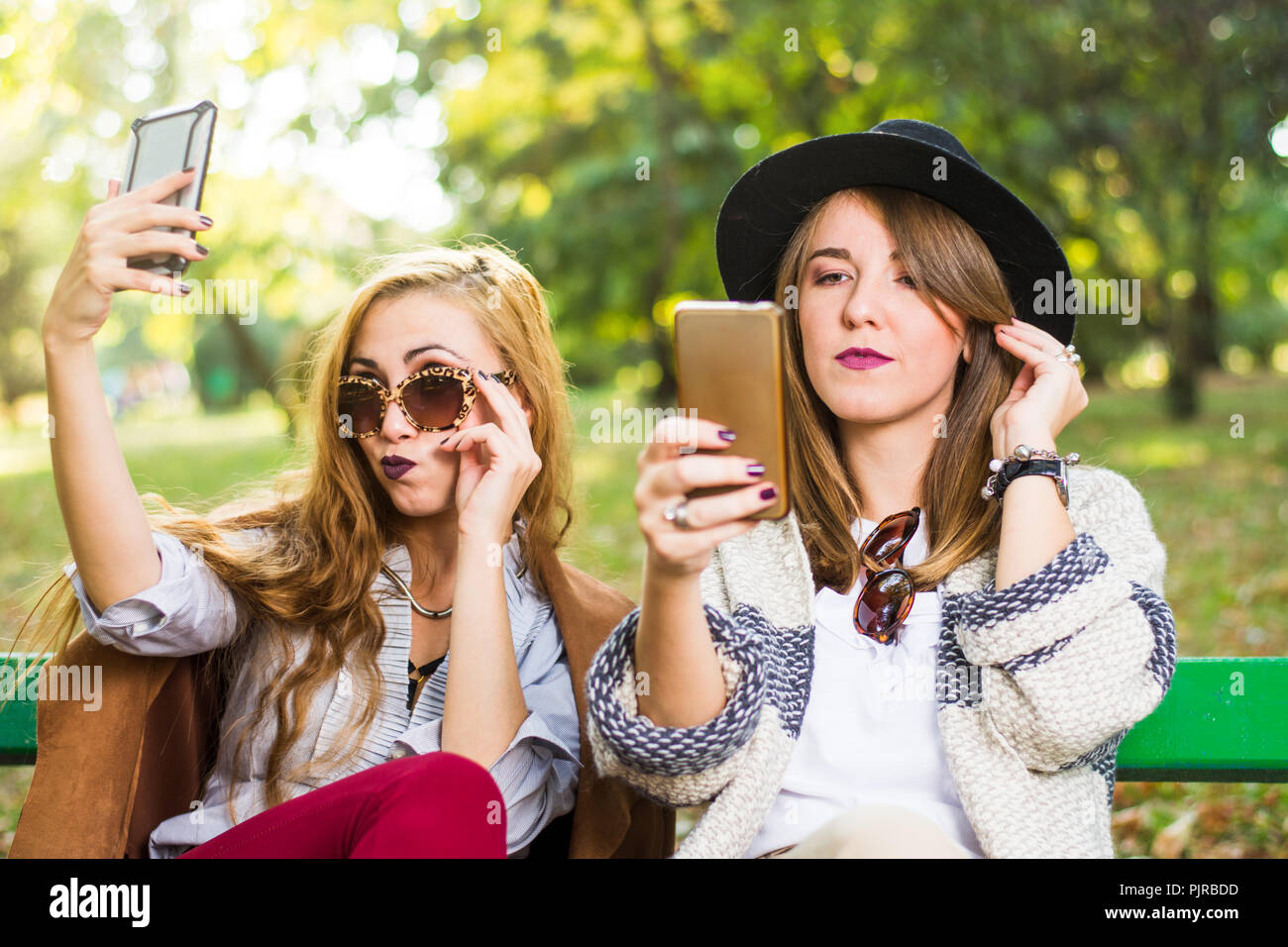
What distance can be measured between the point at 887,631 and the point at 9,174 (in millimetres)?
16357

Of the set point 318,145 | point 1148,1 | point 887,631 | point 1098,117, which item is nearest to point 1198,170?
point 1098,117

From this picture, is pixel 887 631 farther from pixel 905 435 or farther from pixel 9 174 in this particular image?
pixel 9 174

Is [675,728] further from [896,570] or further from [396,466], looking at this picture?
[396,466]

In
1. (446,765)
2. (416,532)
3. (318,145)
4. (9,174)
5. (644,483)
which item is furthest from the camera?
(9,174)

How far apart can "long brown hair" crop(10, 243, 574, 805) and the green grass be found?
158 millimetres

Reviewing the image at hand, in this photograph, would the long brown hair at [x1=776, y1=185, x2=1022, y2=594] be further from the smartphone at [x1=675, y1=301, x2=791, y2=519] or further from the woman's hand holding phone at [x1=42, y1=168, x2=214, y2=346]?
the woman's hand holding phone at [x1=42, y1=168, x2=214, y2=346]

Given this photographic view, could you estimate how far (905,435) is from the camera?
2.65 m

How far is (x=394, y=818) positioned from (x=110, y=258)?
1.16 metres

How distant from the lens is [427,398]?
258cm

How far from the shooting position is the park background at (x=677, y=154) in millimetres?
8766

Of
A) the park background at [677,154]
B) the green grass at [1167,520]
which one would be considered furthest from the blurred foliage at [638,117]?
the green grass at [1167,520]

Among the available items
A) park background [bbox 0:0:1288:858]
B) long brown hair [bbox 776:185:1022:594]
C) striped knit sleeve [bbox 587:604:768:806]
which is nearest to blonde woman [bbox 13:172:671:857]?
striped knit sleeve [bbox 587:604:768:806]

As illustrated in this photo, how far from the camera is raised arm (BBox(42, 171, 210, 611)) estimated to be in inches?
84.5

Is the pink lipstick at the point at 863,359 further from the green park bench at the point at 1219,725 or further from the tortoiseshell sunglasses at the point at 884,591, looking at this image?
the green park bench at the point at 1219,725
